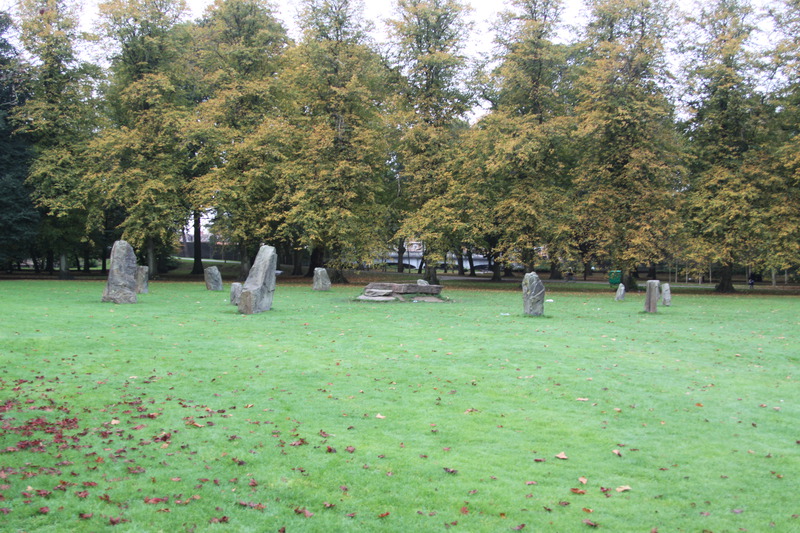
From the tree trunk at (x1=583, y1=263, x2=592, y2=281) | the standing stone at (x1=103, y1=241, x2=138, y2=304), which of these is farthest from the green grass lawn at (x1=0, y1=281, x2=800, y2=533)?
the tree trunk at (x1=583, y1=263, x2=592, y2=281)

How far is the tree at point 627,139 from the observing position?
3138 centimetres

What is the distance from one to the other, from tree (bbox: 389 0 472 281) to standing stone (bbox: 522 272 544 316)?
14.5 meters

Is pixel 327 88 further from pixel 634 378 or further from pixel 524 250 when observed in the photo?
pixel 634 378

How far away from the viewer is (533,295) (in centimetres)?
1833

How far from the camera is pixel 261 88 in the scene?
1352 inches

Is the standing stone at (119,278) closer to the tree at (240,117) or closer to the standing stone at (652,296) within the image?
the tree at (240,117)

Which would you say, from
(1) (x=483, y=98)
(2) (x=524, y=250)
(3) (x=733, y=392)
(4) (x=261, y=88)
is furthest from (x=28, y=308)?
(1) (x=483, y=98)

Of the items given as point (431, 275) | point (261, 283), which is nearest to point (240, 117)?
point (431, 275)

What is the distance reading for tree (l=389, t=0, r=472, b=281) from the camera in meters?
33.3

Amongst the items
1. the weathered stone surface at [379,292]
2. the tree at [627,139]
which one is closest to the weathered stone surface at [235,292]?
the weathered stone surface at [379,292]

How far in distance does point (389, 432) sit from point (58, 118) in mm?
35952

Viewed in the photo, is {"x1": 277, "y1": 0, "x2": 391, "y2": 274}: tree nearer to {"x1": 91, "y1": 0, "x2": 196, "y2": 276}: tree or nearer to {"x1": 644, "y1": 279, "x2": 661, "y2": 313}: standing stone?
{"x1": 91, "y1": 0, "x2": 196, "y2": 276}: tree

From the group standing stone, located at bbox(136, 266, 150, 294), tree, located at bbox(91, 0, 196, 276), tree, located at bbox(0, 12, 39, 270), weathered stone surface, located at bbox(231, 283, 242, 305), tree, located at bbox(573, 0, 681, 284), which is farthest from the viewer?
tree, located at bbox(91, 0, 196, 276)

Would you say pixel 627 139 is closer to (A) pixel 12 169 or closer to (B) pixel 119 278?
(B) pixel 119 278
